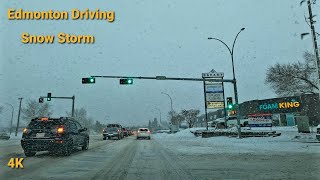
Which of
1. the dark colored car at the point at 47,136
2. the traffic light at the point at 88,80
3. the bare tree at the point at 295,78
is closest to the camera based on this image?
the dark colored car at the point at 47,136

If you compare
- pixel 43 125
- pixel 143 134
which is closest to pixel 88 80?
pixel 143 134

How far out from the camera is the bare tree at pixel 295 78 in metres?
39.9

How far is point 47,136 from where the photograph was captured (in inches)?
515

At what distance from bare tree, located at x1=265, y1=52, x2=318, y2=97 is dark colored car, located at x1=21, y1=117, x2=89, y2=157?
112ft

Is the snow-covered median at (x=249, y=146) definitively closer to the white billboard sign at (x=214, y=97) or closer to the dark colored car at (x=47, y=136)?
the dark colored car at (x=47, y=136)

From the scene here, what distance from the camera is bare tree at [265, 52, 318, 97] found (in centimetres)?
3988

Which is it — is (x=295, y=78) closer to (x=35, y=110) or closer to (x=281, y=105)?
(x=281, y=105)

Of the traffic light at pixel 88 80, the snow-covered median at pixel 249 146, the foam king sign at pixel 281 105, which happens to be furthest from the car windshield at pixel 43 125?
the foam king sign at pixel 281 105

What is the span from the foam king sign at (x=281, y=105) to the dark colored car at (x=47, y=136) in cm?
5662

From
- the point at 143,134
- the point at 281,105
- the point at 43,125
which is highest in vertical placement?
the point at 281,105

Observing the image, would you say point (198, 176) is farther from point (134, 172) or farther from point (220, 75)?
point (220, 75)

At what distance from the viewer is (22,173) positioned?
8.53m

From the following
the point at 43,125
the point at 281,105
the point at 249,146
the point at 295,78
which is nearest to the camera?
the point at 43,125

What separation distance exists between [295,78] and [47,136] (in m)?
35.9
